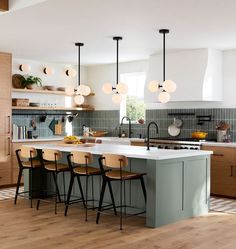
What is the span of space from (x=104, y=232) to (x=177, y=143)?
2890mm

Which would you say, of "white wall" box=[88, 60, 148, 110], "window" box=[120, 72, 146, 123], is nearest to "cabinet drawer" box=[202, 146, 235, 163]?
"window" box=[120, 72, 146, 123]

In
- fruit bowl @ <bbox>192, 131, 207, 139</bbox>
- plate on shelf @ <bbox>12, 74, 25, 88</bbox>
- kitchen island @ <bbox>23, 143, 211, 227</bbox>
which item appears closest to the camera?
kitchen island @ <bbox>23, 143, 211, 227</bbox>

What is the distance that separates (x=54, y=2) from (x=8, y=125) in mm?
3906


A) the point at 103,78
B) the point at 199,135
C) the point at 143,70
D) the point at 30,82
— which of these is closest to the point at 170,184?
the point at 199,135

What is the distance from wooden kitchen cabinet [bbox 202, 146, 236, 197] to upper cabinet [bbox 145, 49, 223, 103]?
3.28 ft

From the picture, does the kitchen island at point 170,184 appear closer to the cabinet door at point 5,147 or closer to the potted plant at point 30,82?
the cabinet door at point 5,147

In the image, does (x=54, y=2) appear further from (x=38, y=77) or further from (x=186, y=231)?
(x=38, y=77)

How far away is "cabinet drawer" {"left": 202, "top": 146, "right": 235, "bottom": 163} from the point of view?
6.87 m

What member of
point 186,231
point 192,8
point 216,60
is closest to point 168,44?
point 216,60

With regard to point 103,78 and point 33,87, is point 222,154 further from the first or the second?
point 33,87

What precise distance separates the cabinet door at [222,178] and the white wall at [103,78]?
292 centimetres

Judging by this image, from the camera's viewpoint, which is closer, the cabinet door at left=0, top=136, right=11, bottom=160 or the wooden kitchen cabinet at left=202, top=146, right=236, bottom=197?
the wooden kitchen cabinet at left=202, top=146, right=236, bottom=197

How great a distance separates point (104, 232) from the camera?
16.0 feet

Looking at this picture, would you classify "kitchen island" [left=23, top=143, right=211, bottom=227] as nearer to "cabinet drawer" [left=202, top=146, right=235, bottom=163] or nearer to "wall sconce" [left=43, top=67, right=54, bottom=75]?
"cabinet drawer" [left=202, top=146, right=235, bottom=163]
